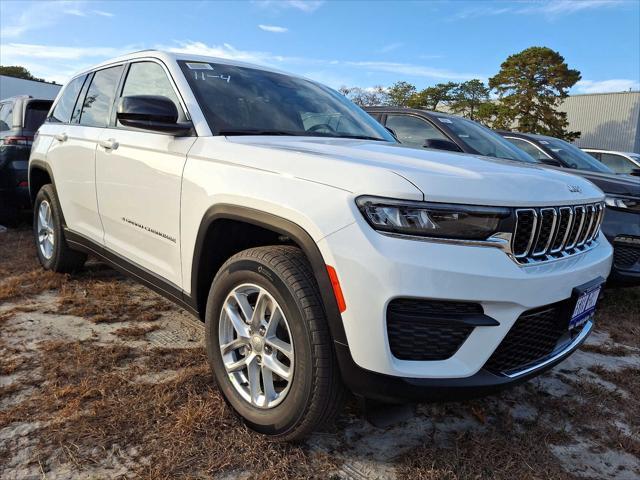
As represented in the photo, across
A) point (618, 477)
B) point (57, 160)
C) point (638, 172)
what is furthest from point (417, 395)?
point (638, 172)

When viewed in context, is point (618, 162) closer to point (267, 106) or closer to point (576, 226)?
point (576, 226)

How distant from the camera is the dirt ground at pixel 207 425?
195cm

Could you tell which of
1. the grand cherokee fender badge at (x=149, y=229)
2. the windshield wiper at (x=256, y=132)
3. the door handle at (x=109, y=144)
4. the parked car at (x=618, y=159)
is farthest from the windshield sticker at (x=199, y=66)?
the parked car at (x=618, y=159)

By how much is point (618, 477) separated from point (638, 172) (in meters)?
7.35

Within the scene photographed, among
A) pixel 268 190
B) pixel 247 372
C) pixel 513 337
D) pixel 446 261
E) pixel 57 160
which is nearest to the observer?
pixel 446 261

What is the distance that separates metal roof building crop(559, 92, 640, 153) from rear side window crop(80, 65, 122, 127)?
40.2m

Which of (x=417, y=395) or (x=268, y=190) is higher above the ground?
(x=268, y=190)

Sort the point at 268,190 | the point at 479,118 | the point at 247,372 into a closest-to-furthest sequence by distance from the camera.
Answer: the point at 268,190 < the point at 247,372 < the point at 479,118

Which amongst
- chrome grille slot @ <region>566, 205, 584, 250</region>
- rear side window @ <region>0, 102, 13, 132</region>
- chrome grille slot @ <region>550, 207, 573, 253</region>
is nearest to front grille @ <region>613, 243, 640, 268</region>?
chrome grille slot @ <region>566, 205, 584, 250</region>

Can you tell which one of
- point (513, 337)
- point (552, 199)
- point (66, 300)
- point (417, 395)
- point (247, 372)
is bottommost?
point (66, 300)

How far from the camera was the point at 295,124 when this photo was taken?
9.33ft

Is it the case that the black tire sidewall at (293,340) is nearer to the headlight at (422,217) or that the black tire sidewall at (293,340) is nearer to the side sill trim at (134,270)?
the side sill trim at (134,270)

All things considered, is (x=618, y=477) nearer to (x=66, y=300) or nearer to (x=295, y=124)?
(x=295, y=124)

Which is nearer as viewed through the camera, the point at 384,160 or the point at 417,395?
the point at 417,395
